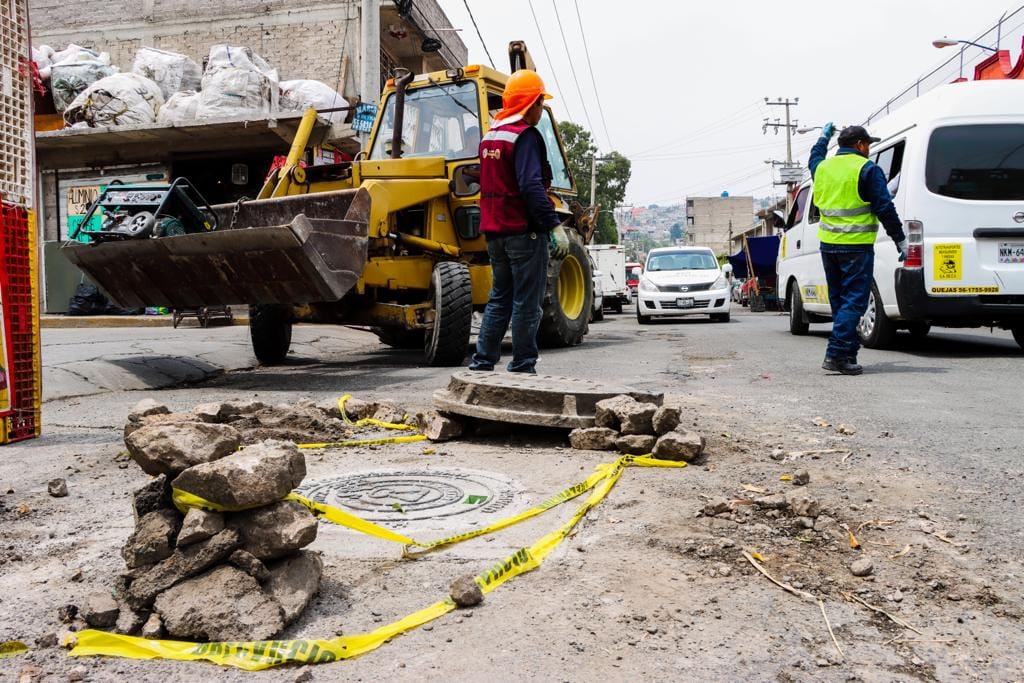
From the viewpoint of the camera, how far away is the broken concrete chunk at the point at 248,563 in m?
2.02

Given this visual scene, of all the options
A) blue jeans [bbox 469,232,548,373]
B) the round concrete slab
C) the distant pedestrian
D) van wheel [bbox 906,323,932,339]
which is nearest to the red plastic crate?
the round concrete slab

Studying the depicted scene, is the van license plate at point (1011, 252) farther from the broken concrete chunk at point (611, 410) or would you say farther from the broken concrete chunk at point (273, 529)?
the broken concrete chunk at point (273, 529)

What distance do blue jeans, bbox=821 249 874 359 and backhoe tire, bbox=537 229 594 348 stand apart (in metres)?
3.23

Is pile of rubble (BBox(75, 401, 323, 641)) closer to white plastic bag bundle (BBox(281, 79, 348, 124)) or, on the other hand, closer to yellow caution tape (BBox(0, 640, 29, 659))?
yellow caution tape (BBox(0, 640, 29, 659))

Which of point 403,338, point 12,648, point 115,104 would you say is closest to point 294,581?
point 12,648

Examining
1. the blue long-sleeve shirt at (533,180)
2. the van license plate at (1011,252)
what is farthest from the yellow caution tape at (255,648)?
the van license plate at (1011,252)

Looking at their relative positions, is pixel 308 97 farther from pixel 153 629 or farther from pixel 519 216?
pixel 153 629

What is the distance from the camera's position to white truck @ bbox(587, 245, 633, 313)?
2414 centimetres

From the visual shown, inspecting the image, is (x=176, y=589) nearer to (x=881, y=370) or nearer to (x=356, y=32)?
(x=881, y=370)

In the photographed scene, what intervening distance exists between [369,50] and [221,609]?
15.1 metres

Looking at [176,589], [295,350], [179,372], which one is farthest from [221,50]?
[176,589]

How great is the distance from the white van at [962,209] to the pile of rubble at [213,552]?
672 centimetres

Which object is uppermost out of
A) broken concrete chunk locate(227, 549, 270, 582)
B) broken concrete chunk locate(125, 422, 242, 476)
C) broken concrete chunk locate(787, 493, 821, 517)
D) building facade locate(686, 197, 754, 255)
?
building facade locate(686, 197, 754, 255)

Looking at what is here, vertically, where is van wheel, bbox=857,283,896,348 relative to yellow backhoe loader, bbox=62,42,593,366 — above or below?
below
